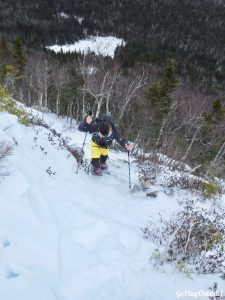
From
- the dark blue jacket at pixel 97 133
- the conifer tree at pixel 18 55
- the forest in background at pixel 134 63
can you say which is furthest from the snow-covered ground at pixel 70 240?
the conifer tree at pixel 18 55

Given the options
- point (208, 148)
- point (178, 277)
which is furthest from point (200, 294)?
point (208, 148)

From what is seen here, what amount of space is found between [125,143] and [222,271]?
13.1ft

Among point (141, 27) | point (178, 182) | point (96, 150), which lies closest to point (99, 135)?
point (96, 150)

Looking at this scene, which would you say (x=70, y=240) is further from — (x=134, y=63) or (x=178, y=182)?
(x=134, y=63)

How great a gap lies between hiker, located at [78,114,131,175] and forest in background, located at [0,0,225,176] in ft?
56.4

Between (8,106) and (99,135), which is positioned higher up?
(8,106)

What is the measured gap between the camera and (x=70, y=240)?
14.7 feet

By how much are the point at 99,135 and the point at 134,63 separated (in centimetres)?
6308

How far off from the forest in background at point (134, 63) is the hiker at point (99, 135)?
17.2 m

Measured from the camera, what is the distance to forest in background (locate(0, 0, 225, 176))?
31.2 m

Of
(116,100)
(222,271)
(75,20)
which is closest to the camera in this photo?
(222,271)

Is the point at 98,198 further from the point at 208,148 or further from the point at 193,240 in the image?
the point at 208,148

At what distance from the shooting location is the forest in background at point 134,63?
102 feet

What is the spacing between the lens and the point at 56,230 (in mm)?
4555
